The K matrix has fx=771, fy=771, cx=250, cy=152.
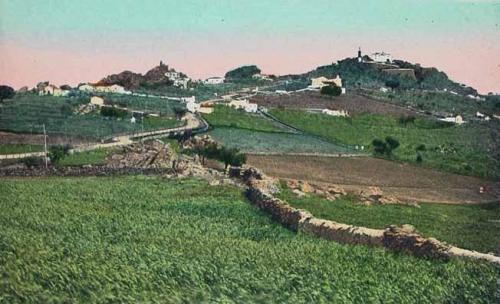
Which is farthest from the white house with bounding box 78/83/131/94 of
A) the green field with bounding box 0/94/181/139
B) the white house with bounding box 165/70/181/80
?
the white house with bounding box 165/70/181/80

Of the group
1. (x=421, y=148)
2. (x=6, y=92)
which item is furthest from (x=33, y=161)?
(x=421, y=148)

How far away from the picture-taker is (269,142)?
11.5 m

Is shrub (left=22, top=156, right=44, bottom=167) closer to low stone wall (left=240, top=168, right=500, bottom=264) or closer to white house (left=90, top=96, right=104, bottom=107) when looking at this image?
white house (left=90, top=96, right=104, bottom=107)

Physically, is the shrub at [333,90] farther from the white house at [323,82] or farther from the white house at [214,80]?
the white house at [214,80]

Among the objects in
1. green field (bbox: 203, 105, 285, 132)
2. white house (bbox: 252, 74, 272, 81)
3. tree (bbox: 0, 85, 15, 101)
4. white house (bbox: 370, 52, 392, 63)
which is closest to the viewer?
white house (bbox: 370, 52, 392, 63)

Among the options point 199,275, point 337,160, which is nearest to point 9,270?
point 199,275

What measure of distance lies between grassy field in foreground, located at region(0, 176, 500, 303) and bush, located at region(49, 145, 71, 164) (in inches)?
25.7

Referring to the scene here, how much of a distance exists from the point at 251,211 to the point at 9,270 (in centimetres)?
369

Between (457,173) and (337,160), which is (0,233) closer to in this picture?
(337,160)

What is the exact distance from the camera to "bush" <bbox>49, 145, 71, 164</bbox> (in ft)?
39.6

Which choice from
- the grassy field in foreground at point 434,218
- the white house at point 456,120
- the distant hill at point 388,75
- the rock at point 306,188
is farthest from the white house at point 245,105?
the white house at point 456,120

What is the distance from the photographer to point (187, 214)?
11141 millimetres

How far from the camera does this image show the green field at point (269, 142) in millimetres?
11219

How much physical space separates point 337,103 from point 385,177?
1859mm
